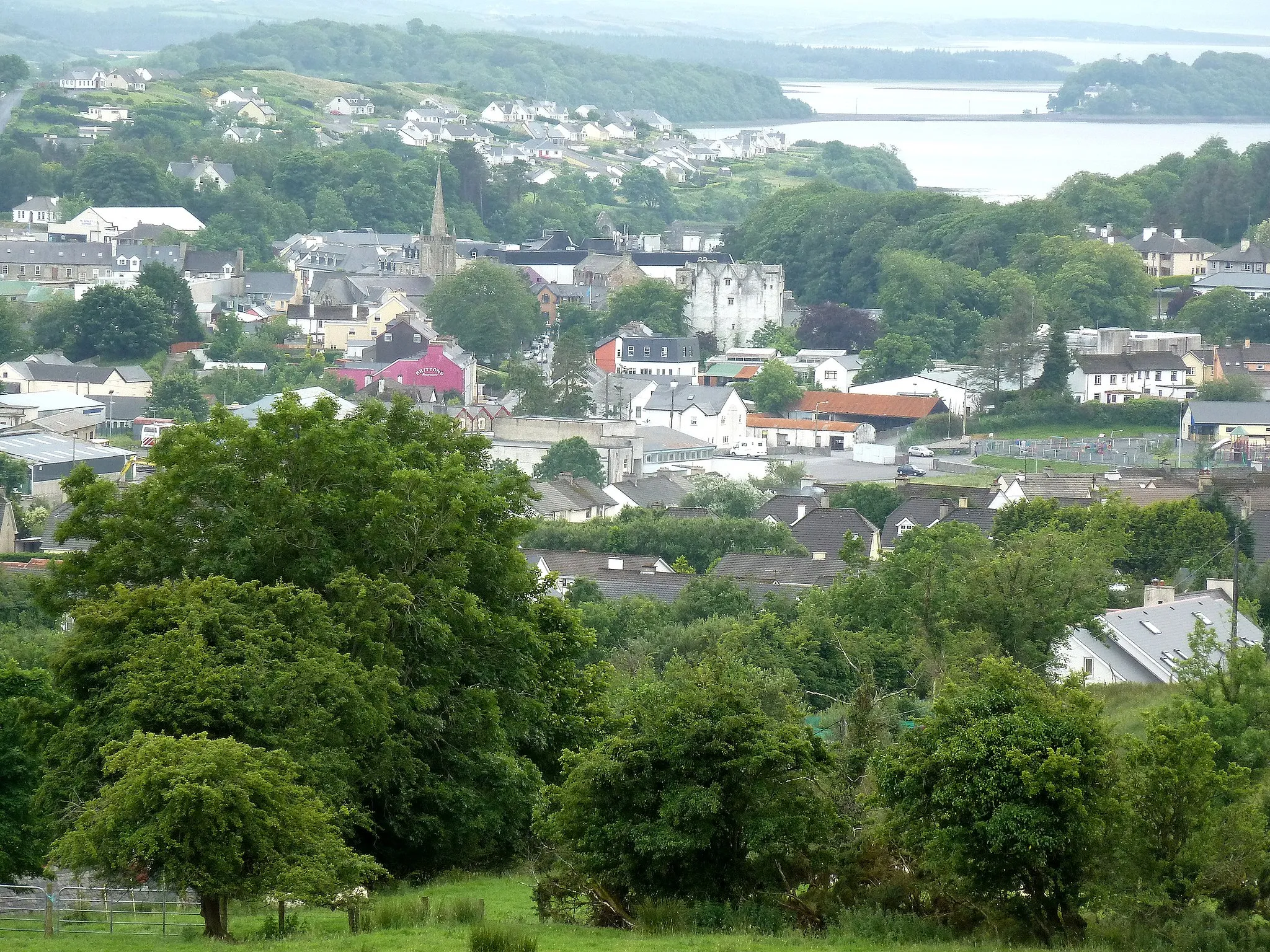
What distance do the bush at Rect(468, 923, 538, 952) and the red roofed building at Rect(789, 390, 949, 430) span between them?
1931 inches

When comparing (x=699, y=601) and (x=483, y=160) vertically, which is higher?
(x=483, y=160)

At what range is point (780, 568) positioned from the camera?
3522 centimetres

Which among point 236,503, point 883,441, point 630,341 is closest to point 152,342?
point 630,341

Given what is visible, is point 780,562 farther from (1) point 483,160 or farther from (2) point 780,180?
(2) point 780,180

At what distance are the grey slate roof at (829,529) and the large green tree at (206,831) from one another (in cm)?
2656

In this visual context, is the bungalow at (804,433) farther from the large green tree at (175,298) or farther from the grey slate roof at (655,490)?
the large green tree at (175,298)

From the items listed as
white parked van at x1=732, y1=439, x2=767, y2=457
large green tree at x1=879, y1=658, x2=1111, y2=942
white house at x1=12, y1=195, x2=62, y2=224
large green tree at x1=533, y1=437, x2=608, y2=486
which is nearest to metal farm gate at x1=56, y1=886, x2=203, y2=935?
large green tree at x1=879, y1=658, x2=1111, y2=942

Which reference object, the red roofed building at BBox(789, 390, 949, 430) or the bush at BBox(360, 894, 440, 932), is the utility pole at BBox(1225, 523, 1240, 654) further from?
the red roofed building at BBox(789, 390, 949, 430)

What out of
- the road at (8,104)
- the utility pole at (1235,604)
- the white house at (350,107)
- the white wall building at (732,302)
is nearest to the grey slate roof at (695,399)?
the white wall building at (732,302)

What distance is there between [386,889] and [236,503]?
3.40 m

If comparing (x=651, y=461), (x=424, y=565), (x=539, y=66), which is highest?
(x=539, y=66)

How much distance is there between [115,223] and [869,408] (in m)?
40.2

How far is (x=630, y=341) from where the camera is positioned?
220ft

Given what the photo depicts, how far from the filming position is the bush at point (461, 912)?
1218cm
